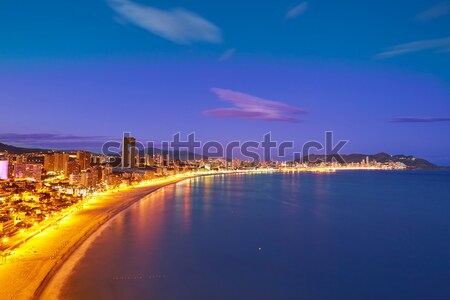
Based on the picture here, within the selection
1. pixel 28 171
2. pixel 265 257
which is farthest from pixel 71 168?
pixel 265 257

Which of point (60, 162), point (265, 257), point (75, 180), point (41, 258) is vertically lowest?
point (265, 257)

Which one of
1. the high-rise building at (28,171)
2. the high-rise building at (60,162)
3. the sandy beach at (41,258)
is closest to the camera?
the sandy beach at (41,258)

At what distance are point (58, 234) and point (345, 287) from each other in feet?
20.6

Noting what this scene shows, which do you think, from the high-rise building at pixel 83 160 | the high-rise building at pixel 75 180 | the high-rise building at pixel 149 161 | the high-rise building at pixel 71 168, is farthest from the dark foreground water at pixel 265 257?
the high-rise building at pixel 149 161

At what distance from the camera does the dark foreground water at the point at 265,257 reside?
252 inches

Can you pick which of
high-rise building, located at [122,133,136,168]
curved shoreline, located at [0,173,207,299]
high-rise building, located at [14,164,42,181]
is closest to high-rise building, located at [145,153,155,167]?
high-rise building, located at [122,133,136,168]

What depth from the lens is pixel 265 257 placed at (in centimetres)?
840

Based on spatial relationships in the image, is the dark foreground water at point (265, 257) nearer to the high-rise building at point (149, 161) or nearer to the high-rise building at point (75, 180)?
the high-rise building at point (75, 180)

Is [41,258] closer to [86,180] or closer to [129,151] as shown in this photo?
[86,180]

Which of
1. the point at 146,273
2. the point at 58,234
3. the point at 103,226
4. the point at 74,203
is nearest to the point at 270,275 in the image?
the point at 146,273

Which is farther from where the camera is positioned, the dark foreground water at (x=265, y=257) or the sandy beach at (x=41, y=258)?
the dark foreground water at (x=265, y=257)

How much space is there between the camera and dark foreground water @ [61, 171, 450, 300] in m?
6.41

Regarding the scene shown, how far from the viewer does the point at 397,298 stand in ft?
20.7

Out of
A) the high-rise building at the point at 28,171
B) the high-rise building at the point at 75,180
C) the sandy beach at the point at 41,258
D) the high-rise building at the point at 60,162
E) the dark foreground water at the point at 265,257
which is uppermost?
the high-rise building at the point at 60,162
